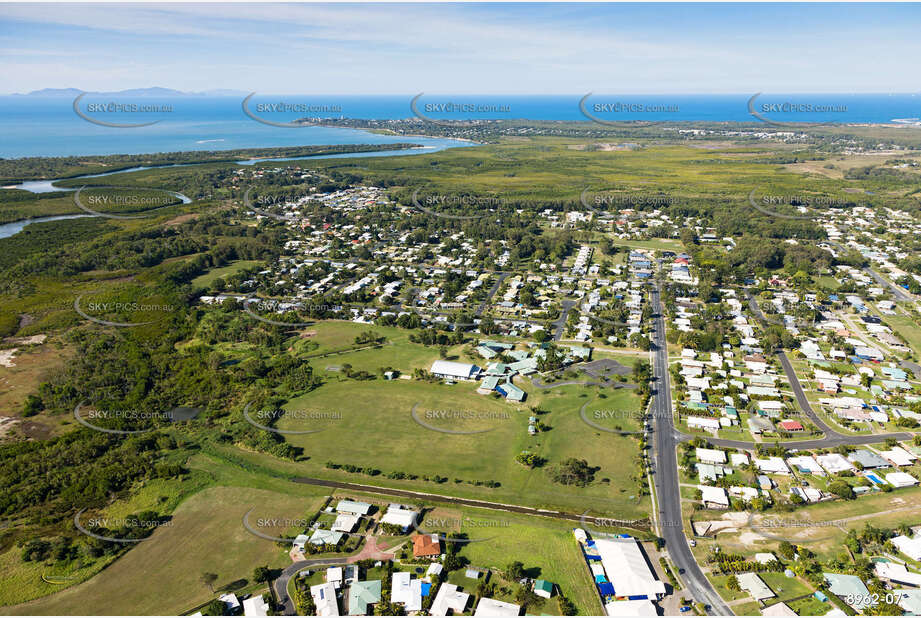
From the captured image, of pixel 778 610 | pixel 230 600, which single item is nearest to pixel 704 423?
pixel 778 610

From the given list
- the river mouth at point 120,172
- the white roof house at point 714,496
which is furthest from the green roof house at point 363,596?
the river mouth at point 120,172

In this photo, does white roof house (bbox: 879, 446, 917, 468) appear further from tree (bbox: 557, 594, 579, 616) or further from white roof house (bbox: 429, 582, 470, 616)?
white roof house (bbox: 429, 582, 470, 616)

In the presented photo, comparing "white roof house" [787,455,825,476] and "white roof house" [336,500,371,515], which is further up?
"white roof house" [787,455,825,476]

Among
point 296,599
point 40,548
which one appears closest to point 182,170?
point 40,548

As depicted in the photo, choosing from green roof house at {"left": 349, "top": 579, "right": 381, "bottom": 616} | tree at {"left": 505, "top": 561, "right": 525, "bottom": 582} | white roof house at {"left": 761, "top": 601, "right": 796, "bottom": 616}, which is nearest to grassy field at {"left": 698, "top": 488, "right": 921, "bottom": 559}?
white roof house at {"left": 761, "top": 601, "right": 796, "bottom": 616}

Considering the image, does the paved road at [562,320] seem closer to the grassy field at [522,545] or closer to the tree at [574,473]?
the tree at [574,473]
